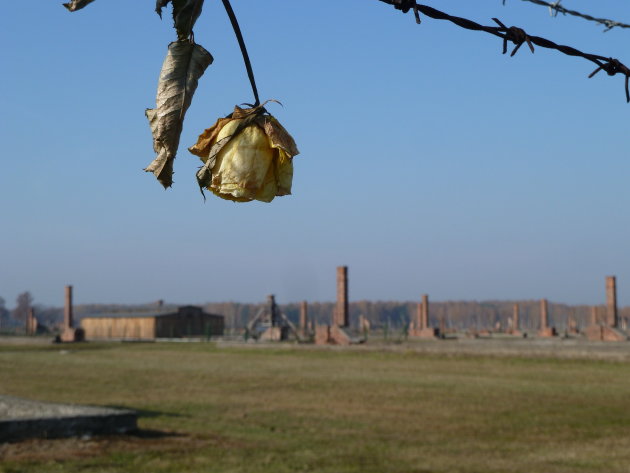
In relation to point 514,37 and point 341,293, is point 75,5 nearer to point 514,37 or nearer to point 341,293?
point 514,37

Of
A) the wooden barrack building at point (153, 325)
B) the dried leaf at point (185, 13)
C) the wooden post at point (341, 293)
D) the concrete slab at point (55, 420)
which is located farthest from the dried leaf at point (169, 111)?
the wooden barrack building at point (153, 325)

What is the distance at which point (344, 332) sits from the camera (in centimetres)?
3497

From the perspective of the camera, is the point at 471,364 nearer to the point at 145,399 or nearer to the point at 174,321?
the point at 145,399

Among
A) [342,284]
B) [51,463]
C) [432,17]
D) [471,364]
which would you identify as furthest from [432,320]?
[432,17]

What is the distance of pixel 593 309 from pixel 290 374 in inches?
1433

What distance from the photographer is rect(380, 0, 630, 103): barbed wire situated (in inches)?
45.9

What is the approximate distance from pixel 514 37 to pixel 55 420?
10.3 metres

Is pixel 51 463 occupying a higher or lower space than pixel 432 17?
lower

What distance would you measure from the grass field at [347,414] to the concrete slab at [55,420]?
0.25 metres

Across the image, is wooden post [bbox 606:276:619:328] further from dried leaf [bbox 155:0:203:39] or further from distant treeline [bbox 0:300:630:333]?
distant treeline [bbox 0:300:630:333]

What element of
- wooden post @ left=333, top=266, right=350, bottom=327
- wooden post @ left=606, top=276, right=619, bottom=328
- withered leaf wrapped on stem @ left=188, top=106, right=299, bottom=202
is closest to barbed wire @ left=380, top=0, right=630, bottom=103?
withered leaf wrapped on stem @ left=188, top=106, right=299, bottom=202

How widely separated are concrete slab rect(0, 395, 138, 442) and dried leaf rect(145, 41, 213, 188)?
1028 centimetres

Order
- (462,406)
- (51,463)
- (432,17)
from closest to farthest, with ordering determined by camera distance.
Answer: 1. (432,17)
2. (51,463)
3. (462,406)

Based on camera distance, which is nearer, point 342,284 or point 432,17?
point 432,17
